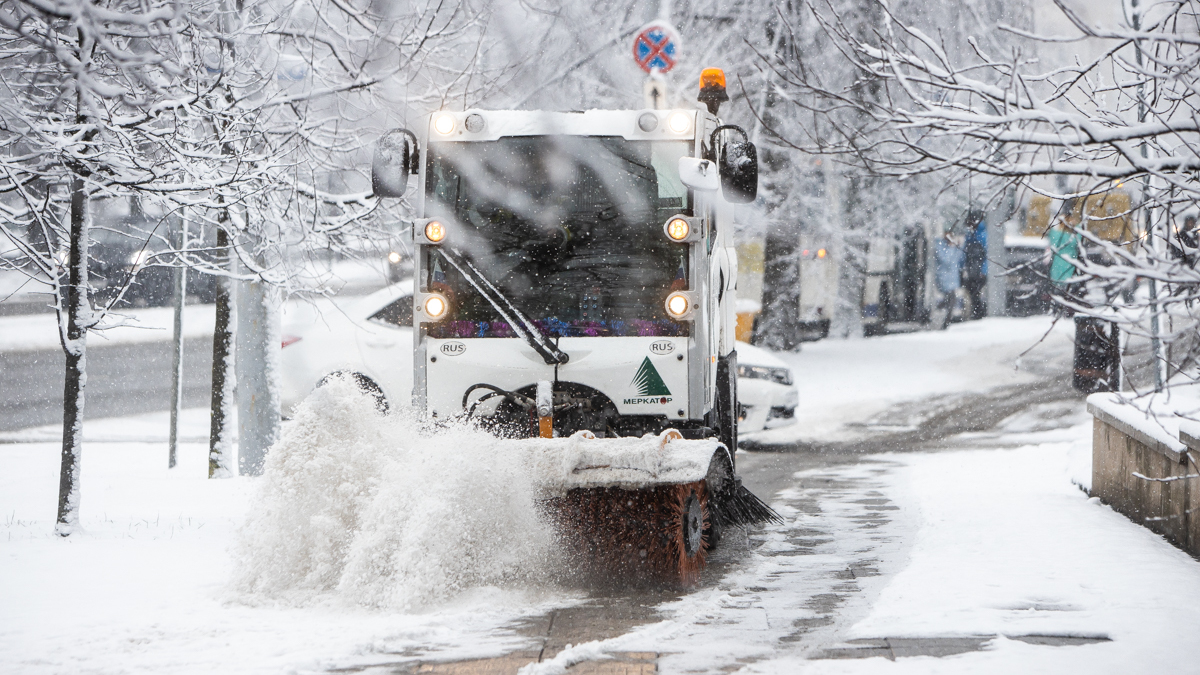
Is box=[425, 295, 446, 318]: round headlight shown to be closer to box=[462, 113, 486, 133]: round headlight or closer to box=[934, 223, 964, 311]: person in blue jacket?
box=[462, 113, 486, 133]: round headlight

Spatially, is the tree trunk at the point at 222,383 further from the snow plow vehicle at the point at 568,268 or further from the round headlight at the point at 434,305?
the round headlight at the point at 434,305

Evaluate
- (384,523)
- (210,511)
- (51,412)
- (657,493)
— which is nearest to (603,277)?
(657,493)

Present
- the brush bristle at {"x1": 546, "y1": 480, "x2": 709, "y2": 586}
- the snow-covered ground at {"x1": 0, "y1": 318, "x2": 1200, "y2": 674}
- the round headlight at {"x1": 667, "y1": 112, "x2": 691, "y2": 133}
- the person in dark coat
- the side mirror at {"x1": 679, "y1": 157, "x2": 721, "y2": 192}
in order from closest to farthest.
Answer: the snow-covered ground at {"x1": 0, "y1": 318, "x2": 1200, "y2": 674}, the brush bristle at {"x1": 546, "y1": 480, "x2": 709, "y2": 586}, the side mirror at {"x1": 679, "y1": 157, "x2": 721, "y2": 192}, the round headlight at {"x1": 667, "y1": 112, "x2": 691, "y2": 133}, the person in dark coat

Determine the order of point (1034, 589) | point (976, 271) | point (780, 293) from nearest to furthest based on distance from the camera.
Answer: point (1034, 589) → point (780, 293) → point (976, 271)

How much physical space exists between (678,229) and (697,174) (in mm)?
321

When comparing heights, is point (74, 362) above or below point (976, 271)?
below

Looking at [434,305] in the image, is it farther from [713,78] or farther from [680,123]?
[713,78]

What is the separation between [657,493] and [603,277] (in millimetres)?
1382

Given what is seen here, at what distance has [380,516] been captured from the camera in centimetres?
581

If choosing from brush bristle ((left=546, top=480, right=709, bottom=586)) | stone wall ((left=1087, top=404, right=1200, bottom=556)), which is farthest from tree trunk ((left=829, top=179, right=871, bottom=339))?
brush bristle ((left=546, top=480, right=709, bottom=586))

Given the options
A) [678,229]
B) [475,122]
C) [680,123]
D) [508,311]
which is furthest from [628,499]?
[475,122]

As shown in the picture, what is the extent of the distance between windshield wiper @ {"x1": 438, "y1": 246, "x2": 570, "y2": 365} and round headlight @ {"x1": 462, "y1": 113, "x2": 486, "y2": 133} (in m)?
0.73

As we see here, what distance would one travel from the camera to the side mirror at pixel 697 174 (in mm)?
6672

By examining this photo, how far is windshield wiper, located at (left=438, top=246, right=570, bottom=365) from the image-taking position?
22.4 feet
